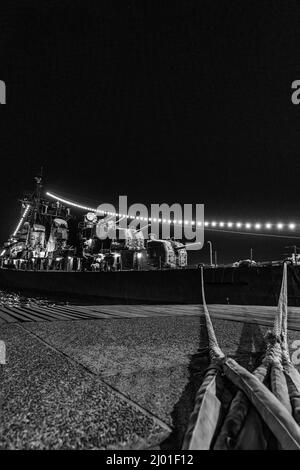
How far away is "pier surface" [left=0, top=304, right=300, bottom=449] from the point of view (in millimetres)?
1210

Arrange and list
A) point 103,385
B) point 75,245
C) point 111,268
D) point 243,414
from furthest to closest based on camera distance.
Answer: point 75,245 → point 111,268 → point 103,385 → point 243,414

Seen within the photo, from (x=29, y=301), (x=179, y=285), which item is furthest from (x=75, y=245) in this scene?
(x=179, y=285)

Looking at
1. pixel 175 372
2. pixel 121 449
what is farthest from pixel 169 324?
pixel 121 449

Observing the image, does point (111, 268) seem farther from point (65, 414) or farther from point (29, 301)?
point (65, 414)

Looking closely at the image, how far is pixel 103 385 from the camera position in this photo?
1773 millimetres

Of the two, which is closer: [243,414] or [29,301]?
[243,414]

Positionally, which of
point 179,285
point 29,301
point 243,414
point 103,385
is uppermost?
point 243,414

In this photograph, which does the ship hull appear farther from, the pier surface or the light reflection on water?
the pier surface

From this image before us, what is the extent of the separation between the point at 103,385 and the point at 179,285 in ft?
49.6

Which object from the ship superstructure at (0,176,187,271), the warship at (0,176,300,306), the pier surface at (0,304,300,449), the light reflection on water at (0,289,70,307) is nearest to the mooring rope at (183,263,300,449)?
the pier surface at (0,304,300,449)

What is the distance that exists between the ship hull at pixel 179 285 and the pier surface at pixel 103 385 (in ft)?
35.1

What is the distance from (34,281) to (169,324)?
2644 cm

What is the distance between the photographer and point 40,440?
1.17m
